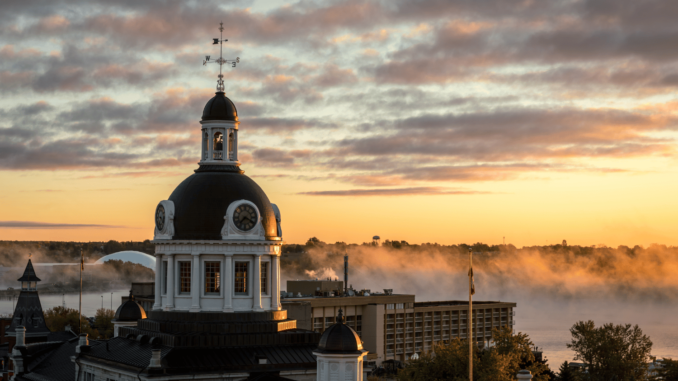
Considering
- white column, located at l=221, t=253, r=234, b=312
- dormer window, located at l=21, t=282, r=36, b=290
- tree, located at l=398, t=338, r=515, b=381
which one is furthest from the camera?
dormer window, located at l=21, t=282, r=36, b=290

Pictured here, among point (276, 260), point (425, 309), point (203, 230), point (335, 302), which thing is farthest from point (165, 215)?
point (425, 309)

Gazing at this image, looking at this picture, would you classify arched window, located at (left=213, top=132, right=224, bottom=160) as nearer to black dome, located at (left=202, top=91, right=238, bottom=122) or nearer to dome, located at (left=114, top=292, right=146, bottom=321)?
black dome, located at (left=202, top=91, right=238, bottom=122)

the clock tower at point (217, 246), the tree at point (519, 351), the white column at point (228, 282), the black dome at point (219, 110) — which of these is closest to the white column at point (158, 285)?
the clock tower at point (217, 246)

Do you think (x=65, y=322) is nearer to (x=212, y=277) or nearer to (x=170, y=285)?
(x=170, y=285)

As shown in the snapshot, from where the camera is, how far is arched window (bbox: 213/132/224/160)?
185 feet

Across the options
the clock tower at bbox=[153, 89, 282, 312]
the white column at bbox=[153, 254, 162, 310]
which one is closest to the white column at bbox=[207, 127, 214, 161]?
the clock tower at bbox=[153, 89, 282, 312]

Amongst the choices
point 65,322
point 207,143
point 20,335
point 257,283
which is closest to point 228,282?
point 257,283

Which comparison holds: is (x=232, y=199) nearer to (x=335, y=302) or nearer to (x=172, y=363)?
(x=172, y=363)

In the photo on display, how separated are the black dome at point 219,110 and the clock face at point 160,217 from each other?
21.8 feet

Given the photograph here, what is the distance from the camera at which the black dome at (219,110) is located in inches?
2211

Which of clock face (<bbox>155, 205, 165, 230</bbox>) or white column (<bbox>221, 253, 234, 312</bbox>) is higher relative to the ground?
clock face (<bbox>155, 205, 165, 230</bbox>)

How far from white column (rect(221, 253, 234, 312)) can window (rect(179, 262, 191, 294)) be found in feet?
7.75

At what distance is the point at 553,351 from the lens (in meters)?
175

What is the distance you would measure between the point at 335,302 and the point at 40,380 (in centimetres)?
8321
